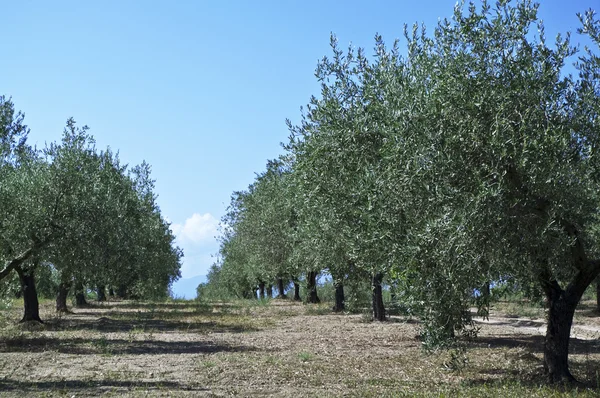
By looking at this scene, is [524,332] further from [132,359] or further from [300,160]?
[132,359]

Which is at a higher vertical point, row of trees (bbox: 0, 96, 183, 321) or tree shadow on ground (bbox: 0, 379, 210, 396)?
row of trees (bbox: 0, 96, 183, 321)

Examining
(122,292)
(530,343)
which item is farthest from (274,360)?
(122,292)

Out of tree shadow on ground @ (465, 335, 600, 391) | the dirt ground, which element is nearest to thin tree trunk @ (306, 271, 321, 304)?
the dirt ground

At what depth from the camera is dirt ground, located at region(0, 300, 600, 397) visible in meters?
15.0

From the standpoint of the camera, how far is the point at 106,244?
27406 mm

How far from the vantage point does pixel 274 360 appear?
1981 cm

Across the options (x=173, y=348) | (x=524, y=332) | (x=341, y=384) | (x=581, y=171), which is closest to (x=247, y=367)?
(x=341, y=384)

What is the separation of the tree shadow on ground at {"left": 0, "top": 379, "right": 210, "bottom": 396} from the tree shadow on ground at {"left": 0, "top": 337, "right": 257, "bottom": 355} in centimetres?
615

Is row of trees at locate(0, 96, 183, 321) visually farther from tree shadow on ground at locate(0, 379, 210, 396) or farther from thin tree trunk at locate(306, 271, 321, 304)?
thin tree trunk at locate(306, 271, 321, 304)

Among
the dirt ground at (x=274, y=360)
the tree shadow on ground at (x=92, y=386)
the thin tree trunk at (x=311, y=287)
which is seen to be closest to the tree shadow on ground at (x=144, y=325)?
the dirt ground at (x=274, y=360)

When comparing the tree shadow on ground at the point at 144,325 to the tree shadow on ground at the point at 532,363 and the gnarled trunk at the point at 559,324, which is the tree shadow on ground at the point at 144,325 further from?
the gnarled trunk at the point at 559,324

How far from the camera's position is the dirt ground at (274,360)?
15.0 metres

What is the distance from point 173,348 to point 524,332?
15.6 meters

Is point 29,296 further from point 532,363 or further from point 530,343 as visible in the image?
point 532,363
